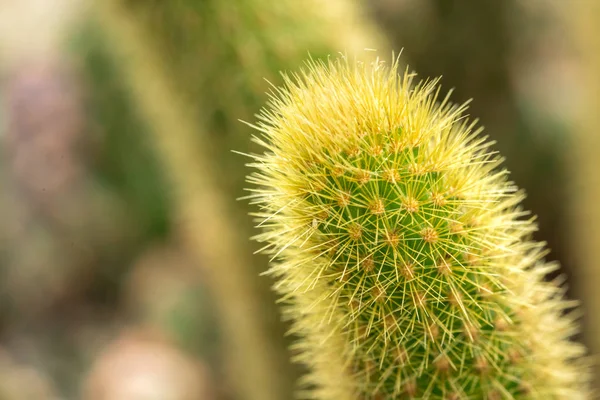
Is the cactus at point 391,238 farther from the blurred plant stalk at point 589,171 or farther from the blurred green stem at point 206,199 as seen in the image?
the blurred plant stalk at point 589,171

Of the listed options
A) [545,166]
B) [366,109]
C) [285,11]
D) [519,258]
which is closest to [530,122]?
[545,166]

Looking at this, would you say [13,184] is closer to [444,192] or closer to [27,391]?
[27,391]

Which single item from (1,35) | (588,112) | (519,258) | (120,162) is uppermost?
(1,35)

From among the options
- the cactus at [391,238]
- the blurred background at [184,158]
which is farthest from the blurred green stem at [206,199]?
the cactus at [391,238]

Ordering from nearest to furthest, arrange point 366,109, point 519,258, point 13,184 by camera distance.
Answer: point 366,109
point 519,258
point 13,184

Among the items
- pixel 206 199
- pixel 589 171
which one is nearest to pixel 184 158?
pixel 206 199

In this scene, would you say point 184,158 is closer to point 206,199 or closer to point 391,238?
point 206,199
